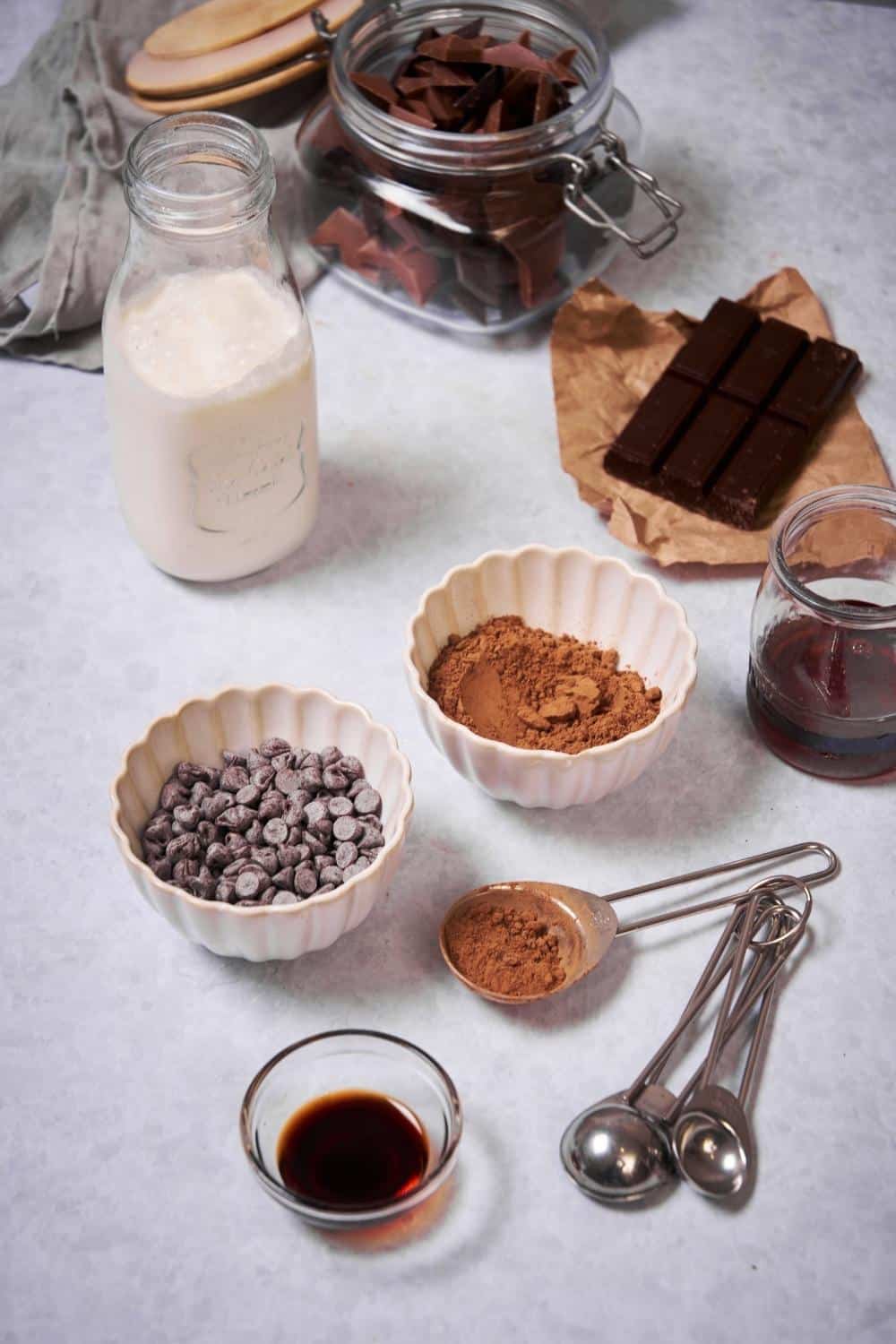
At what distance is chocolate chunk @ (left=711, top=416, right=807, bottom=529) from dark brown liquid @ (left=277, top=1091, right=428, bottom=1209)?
2.44 feet

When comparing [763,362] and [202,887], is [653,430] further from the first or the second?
[202,887]

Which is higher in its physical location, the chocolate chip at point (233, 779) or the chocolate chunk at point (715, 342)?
the chocolate chunk at point (715, 342)

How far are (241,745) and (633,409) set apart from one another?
65 cm

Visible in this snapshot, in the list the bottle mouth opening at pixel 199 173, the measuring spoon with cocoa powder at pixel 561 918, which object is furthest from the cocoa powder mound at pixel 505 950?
the bottle mouth opening at pixel 199 173

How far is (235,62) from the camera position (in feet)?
5.70

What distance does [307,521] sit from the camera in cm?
147

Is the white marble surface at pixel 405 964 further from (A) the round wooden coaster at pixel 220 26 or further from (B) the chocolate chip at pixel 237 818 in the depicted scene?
(A) the round wooden coaster at pixel 220 26

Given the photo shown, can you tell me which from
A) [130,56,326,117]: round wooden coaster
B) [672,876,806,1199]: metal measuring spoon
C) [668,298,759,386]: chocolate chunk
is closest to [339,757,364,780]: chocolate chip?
[672,876,806,1199]: metal measuring spoon

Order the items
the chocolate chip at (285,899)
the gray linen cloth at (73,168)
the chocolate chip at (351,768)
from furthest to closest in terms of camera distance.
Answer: the gray linen cloth at (73,168)
the chocolate chip at (351,768)
the chocolate chip at (285,899)

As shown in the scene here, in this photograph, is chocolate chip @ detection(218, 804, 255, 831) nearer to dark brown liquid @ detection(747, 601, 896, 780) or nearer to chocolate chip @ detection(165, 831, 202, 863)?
chocolate chip @ detection(165, 831, 202, 863)

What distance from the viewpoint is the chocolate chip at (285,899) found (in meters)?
1.10

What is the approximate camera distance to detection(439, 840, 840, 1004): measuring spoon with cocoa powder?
44.7 inches

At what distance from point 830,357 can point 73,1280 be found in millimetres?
1201

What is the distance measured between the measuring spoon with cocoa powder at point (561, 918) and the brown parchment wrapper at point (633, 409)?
0.41m
